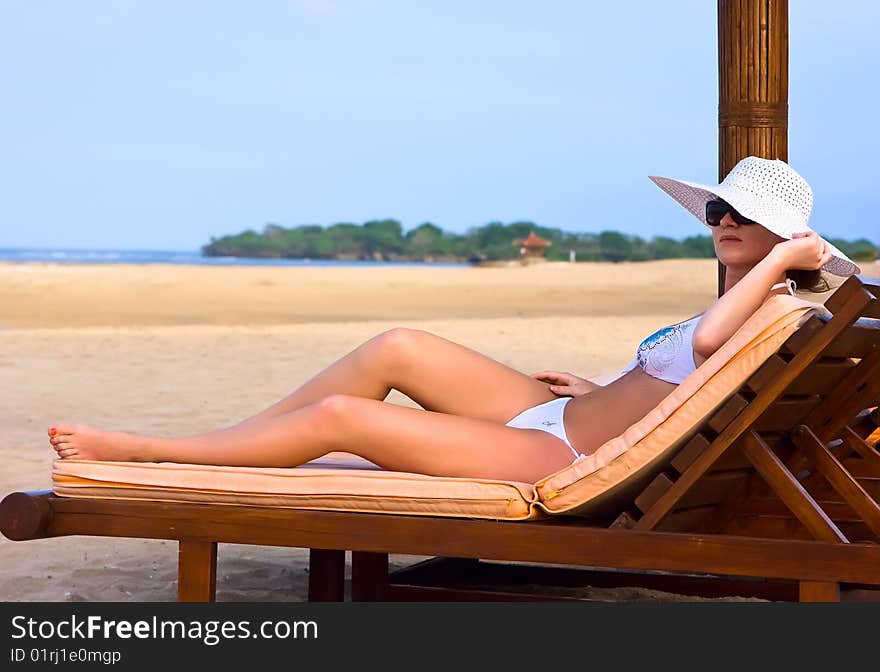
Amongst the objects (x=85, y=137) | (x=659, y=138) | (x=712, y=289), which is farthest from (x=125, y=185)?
(x=659, y=138)

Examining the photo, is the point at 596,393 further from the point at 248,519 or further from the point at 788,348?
the point at 248,519

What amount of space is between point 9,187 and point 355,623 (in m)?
49.2

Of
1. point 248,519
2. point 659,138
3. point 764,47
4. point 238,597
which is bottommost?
point 238,597

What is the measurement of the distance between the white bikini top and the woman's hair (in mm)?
51

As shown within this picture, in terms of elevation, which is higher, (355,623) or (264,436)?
(264,436)

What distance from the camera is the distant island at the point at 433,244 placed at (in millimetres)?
53469

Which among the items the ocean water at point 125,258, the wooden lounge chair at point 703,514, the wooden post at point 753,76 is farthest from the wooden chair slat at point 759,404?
the ocean water at point 125,258

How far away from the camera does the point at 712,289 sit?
3056cm

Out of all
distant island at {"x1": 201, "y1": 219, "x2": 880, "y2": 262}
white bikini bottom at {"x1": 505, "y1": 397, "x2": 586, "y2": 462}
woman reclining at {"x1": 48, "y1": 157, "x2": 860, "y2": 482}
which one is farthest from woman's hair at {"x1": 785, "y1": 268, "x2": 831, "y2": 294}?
distant island at {"x1": 201, "y1": 219, "x2": 880, "y2": 262}

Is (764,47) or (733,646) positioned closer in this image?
(733,646)

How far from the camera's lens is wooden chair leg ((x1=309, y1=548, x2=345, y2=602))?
379 centimetres

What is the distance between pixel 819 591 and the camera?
2773mm

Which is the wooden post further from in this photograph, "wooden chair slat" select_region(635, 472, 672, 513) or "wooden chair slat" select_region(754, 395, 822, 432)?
"wooden chair slat" select_region(635, 472, 672, 513)

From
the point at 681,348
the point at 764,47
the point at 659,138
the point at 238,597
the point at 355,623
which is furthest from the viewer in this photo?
the point at 659,138
